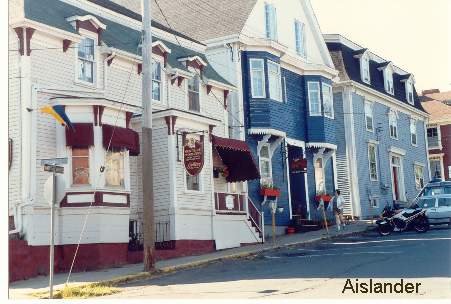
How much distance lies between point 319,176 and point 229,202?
850cm

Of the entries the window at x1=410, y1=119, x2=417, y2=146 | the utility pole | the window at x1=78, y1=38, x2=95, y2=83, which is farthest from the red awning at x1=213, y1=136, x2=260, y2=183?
the window at x1=410, y1=119, x2=417, y2=146

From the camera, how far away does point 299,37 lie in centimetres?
2902

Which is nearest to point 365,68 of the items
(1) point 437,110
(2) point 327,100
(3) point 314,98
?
(2) point 327,100

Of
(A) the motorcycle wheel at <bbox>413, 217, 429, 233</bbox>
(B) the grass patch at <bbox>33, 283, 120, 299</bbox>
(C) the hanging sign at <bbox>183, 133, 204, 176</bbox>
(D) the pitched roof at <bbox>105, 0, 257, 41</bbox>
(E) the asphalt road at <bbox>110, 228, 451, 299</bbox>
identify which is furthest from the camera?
(D) the pitched roof at <bbox>105, 0, 257, 41</bbox>

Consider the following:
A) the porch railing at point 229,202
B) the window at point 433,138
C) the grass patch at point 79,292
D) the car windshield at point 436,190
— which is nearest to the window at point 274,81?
the porch railing at point 229,202

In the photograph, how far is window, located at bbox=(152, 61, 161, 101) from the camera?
2133 centimetres

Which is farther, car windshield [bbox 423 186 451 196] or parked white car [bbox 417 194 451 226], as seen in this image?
car windshield [bbox 423 186 451 196]

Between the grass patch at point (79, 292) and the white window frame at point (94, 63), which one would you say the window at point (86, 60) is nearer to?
the white window frame at point (94, 63)

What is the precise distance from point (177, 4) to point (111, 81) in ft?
31.5

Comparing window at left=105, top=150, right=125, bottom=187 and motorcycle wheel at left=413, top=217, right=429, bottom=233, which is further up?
window at left=105, top=150, right=125, bottom=187

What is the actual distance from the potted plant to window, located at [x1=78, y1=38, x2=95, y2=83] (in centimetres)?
875

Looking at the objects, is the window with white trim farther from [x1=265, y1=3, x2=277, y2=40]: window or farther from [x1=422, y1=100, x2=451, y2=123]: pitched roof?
[x1=265, y1=3, x2=277, y2=40]: window

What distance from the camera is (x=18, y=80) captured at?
16422mm

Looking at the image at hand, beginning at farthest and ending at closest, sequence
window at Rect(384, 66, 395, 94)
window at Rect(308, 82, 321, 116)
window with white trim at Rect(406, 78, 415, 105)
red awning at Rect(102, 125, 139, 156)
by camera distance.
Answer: window with white trim at Rect(406, 78, 415, 105) < window at Rect(384, 66, 395, 94) < window at Rect(308, 82, 321, 116) < red awning at Rect(102, 125, 139, 156)
